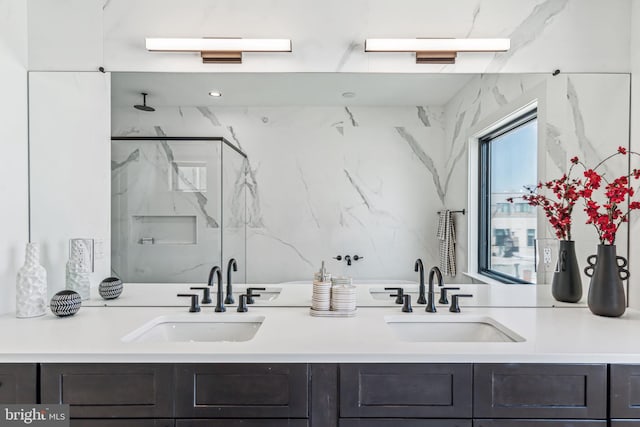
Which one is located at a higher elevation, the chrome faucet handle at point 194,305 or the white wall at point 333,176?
the white wall at point 333,176

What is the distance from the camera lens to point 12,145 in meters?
1.74

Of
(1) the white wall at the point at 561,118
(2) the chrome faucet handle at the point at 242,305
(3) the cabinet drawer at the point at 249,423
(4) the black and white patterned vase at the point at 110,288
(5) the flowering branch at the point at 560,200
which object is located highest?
(1) the white wall at the point at 561,118

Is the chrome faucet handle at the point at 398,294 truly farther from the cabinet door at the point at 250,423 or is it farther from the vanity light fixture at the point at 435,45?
the vanity light fixture at the point at 435,45

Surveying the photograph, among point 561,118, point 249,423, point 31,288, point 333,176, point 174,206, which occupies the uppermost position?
point 561,118

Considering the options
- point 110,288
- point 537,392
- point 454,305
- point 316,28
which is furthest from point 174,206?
point 537,392

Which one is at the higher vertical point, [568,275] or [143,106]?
[143,106]

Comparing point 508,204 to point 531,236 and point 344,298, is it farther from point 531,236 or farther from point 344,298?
point 344,298

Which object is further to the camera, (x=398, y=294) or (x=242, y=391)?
(x=398, y=294)

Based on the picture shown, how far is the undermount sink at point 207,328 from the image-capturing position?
1605 millimetres

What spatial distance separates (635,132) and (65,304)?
271cm

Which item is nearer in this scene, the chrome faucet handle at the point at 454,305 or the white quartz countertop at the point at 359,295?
the chrome faucet handle at the point at 454,305

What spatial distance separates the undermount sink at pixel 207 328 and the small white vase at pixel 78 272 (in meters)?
0.51

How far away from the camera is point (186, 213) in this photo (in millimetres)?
1858

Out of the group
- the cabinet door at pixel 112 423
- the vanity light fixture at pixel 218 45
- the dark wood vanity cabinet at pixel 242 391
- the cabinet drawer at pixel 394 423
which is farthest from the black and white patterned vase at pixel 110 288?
the cabinet drawer at pixel 394 423
